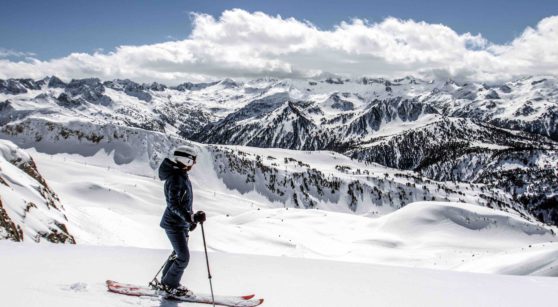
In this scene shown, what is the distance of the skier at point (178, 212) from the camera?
30.0 ft

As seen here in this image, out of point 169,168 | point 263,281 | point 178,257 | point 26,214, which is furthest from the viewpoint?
point 26,214

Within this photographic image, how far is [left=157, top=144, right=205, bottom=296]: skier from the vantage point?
9133mm

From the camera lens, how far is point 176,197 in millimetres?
9133

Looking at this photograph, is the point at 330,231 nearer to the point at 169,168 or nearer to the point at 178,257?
the point at 178,257

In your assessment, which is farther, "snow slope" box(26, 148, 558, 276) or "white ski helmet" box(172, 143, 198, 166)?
"snow slope" box(26, 148, 558, 276)

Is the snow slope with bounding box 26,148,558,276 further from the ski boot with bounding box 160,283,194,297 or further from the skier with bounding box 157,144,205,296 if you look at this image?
the skier with bounding box 157,144,205,296

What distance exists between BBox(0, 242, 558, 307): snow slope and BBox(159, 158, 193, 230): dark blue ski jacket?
1.67 meters

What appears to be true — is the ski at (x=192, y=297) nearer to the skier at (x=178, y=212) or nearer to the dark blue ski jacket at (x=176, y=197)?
the skier at (x=178, y=212)

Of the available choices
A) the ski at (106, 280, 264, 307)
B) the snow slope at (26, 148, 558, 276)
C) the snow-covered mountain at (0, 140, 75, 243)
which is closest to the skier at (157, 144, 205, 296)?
the ski at (106, 280, 264, 307)

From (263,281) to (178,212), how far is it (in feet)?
11.9

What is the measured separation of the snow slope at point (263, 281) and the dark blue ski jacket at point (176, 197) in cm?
167

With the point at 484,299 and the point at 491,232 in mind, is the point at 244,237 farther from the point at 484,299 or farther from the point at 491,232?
the point at 484,299

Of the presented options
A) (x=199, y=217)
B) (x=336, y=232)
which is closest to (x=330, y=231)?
(x=336, y=232)

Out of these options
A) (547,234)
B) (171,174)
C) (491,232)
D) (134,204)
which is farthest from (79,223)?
(547,234)
